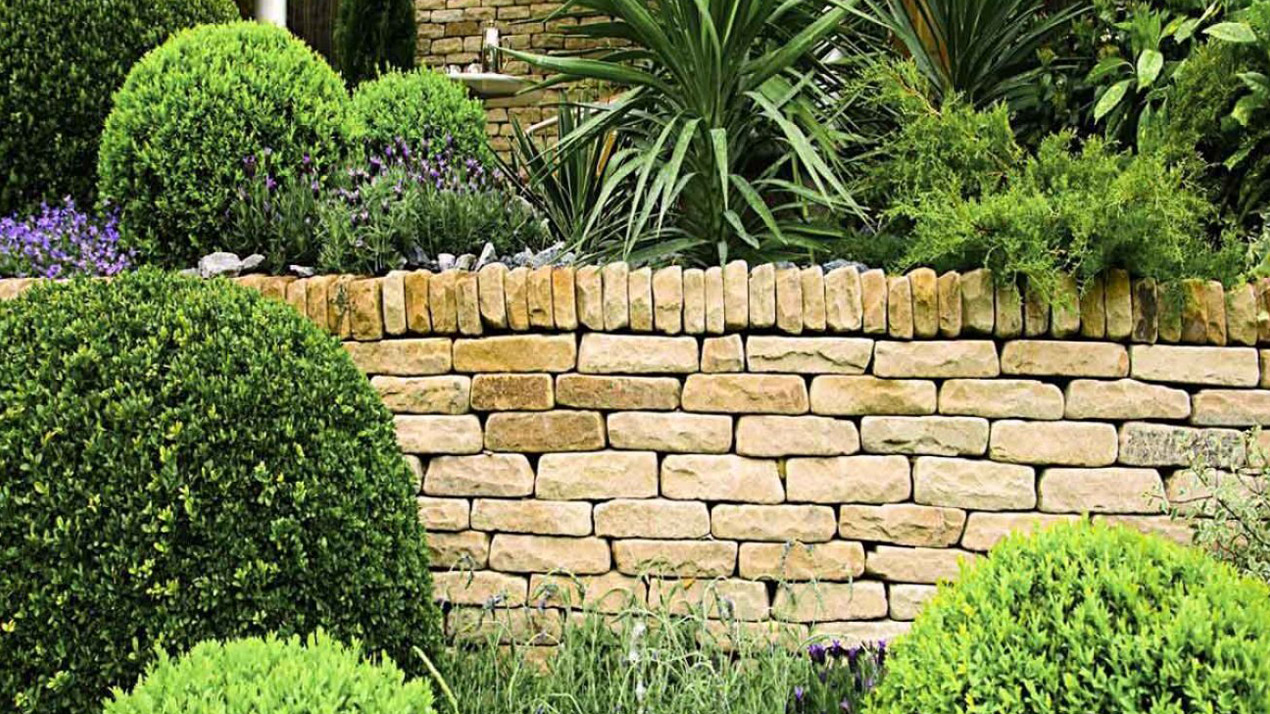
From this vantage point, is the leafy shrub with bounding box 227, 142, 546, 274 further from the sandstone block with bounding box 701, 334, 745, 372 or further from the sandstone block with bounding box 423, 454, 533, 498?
the sandstone block with bounding box 701, 334, 745, 372

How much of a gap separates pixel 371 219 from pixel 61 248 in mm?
1240

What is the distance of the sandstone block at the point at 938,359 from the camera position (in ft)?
9.62

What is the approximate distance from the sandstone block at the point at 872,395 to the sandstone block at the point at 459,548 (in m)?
1.08

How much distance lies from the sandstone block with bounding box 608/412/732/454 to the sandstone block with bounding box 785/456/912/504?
21 cm

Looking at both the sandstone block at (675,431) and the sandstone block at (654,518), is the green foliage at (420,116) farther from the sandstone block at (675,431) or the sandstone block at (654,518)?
the sandstone block at (654,518)

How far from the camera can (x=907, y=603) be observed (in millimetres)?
Result: 2996

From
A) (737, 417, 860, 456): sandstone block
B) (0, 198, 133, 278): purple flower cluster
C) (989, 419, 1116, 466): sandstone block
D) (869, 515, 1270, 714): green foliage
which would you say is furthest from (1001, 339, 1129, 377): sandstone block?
(0, 198, 133, 278): purple flower cluster

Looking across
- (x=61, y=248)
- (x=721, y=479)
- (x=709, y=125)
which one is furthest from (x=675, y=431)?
(x=61, y=248)

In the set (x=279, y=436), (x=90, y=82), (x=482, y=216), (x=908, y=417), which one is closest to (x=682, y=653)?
(x=908, y=417)

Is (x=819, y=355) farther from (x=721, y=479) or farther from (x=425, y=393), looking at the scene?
(x=425, y=393)

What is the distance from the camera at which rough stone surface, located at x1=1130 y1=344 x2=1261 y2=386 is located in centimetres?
292

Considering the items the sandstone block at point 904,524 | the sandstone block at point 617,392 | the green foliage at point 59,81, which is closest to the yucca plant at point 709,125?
the sandstone block at point 617,392

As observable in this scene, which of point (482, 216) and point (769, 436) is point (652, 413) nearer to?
point (769, 436)

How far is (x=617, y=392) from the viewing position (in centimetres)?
303
